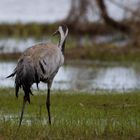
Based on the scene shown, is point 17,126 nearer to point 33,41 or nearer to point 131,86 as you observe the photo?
point 131,86

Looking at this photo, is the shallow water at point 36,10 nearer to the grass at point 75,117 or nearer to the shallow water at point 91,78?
the shallow water at point 91,78

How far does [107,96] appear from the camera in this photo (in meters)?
12.8

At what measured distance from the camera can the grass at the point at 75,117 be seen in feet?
29.3

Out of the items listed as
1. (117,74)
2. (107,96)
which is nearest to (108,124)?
(107,96)

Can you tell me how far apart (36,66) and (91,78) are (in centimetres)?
677

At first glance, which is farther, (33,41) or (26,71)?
(33,41)

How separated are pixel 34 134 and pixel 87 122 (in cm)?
116

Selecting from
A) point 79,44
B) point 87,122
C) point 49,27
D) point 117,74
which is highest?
point 87,122

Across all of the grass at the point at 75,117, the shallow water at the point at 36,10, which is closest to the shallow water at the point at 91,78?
the grass at the point at 75,117

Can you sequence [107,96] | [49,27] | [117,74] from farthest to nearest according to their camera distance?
1. [49,27]
2. [117,74]
3. [107,96]

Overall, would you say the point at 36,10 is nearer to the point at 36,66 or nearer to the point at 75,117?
the point at 75,117

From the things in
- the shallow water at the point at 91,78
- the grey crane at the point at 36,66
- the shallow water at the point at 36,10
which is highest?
the grey crane at the point at 36,66

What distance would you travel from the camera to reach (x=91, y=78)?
1633cm

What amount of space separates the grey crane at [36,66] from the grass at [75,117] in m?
0.46
